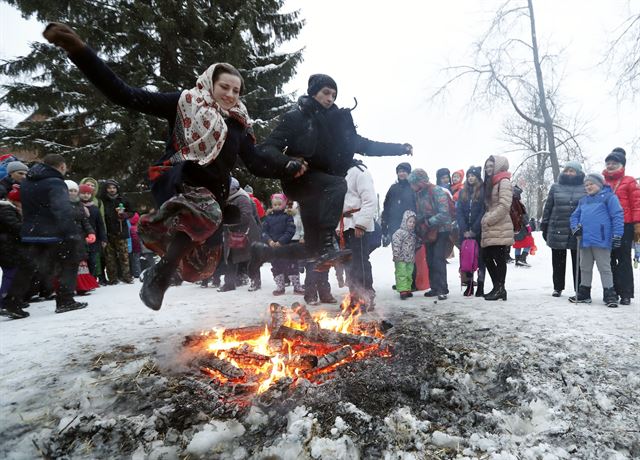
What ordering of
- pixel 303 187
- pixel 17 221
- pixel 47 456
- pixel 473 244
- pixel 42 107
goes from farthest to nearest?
pixel 42 107, pixel 473 244, pixel 17 221, pixel 303 187, pixel 47 456

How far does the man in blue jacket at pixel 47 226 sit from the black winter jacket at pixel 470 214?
610 centimetres

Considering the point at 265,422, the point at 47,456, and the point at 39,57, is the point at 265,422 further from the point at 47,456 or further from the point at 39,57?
the point at 39,57

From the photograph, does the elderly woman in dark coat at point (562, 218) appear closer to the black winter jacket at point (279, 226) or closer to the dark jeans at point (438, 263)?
the dark jeans at point (438, 263)

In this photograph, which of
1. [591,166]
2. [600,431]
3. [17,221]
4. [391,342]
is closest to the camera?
[600,431]

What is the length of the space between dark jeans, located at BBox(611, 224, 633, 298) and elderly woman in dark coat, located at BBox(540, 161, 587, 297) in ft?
1.64

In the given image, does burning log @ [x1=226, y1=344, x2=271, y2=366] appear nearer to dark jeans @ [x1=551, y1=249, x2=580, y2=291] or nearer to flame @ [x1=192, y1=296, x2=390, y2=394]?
flame @ [x1=192, y1=296, x2=390, y2=394]

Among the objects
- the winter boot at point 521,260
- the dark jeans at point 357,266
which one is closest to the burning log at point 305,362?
the dark jeans at point 357,266

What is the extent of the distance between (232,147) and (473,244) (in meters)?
4.38

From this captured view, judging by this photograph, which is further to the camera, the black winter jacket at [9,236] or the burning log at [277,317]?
the black winter jacket at [9,236]

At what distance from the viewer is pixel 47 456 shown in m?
1.91

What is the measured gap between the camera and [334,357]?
2684mm

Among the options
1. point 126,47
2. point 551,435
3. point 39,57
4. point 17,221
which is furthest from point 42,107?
point 551,435

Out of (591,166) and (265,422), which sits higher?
(591,166)

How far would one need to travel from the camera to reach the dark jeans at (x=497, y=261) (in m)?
5.39
